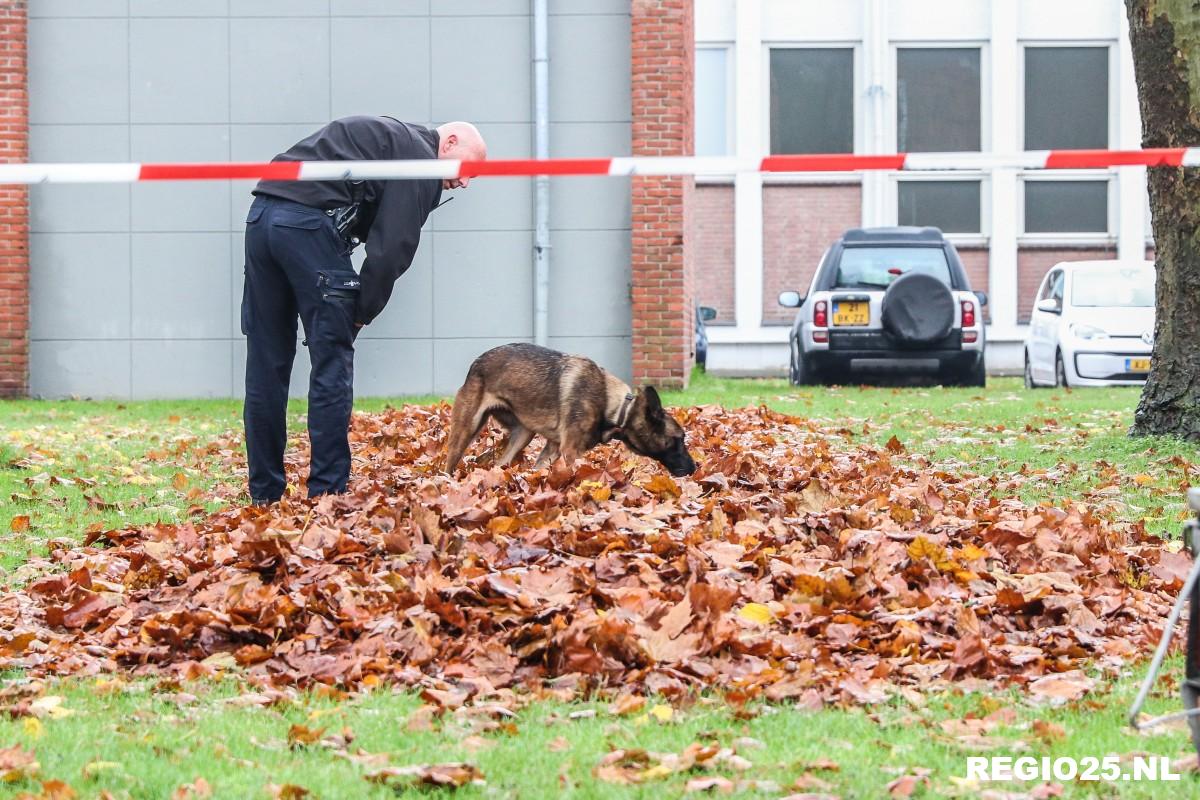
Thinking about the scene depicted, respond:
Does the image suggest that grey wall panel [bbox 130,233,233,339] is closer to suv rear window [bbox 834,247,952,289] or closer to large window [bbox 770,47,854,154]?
suv rear window [bbox 834,247,952,289]

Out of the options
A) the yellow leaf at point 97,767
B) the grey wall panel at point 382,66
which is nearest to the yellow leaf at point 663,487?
the yellow leaf at point 97,767

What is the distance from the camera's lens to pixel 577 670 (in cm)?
445

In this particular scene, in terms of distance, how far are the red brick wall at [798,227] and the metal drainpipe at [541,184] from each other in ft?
46.1

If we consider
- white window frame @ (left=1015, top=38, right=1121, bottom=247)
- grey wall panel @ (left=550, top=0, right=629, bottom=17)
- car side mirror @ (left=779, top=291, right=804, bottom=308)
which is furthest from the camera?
white window frame @ (left=1015, top=38, right=1121, bottom=247)

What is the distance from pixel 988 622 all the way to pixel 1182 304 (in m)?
5.70

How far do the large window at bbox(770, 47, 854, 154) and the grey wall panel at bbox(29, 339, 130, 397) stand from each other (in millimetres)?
16448

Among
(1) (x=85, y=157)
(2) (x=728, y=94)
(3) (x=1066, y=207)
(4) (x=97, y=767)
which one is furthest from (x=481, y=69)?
(3) (x=1066, y=207)

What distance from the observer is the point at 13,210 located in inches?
642

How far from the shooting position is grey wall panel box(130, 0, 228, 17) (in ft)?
53.6

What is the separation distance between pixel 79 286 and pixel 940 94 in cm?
1844

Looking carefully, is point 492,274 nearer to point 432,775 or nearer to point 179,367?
point 179,367

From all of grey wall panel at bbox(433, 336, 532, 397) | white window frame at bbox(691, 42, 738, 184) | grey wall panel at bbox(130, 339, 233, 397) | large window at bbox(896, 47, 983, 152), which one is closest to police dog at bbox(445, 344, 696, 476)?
grey wall panel at bbox(433, 336, 532, 397)

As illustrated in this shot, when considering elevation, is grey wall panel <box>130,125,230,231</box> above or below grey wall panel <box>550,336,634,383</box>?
above

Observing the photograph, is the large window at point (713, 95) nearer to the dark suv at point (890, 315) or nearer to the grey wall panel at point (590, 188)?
the dark suv at point (890, 315)
